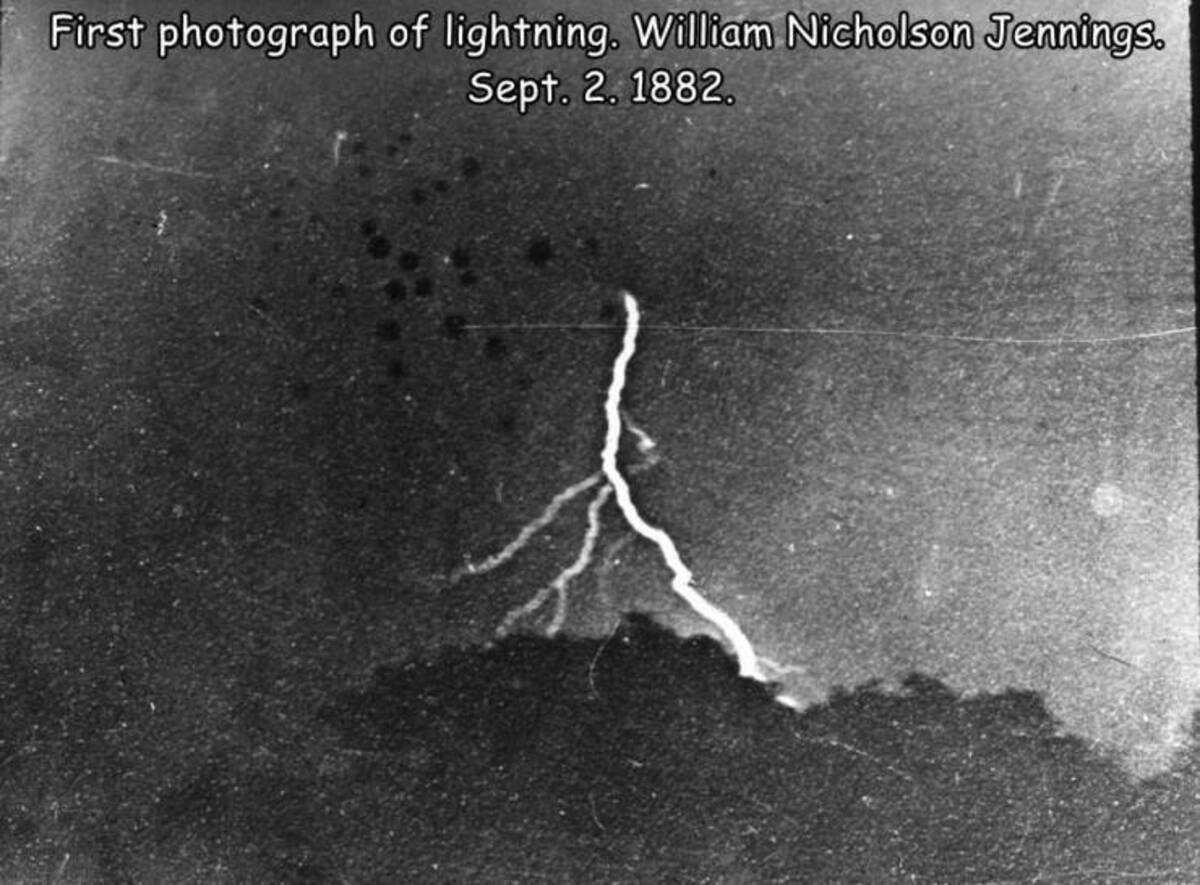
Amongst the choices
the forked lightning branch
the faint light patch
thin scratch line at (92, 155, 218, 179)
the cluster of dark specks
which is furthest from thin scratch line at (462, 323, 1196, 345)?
thin scratch line at (92, 155, 218, 179)

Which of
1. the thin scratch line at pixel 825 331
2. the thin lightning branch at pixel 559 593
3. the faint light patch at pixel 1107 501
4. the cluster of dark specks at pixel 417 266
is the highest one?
the cluster of dark specks at pixel 417 266

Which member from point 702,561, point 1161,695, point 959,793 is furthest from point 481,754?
point 1161,695

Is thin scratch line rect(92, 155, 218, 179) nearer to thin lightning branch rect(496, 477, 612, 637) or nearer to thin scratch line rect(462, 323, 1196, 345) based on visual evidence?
thin scratch line rect(462, 323, 1196, 345)

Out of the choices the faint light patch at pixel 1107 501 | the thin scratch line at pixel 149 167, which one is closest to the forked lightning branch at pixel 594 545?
the faint light patch at pixel 1107 501

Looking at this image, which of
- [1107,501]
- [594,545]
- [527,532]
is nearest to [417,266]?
[527,532]

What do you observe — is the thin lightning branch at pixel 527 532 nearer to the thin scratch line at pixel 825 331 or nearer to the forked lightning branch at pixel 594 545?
the forked lightning branch at pixel 594 545

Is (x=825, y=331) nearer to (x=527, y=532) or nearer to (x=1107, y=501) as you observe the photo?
(x=1107, y=501)
